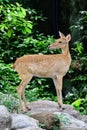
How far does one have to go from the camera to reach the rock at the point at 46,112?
29.4 feet

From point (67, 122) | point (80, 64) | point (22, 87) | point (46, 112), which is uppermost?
point (22, 87)

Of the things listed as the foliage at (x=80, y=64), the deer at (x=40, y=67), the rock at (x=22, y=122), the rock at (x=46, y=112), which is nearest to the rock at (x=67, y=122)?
the rock at (x=46, y=112)

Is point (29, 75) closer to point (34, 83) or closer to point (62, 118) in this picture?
point (62, 118)

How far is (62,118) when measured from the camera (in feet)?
30.2

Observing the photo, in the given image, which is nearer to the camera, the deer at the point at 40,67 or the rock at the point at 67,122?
the rock at the point at 67,122

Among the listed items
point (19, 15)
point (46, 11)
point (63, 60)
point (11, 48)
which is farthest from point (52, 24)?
point (63, 60)

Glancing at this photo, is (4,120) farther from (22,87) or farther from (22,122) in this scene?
(22,87)

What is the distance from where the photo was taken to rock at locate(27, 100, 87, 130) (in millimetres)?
8961

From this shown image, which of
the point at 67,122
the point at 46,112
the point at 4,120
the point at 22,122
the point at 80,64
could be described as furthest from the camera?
the point at 80,64

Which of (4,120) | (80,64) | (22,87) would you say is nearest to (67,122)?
(22,87)

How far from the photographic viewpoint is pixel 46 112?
947cm

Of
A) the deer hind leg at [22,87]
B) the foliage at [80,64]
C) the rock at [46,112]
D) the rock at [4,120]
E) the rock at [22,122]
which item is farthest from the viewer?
the foliage at [80,64]

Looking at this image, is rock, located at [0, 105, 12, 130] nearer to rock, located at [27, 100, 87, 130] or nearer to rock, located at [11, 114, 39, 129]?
rock, located at [11, 114, 39, 129]

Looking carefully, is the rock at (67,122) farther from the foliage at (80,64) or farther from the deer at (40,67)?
the foliage at (80,64)
